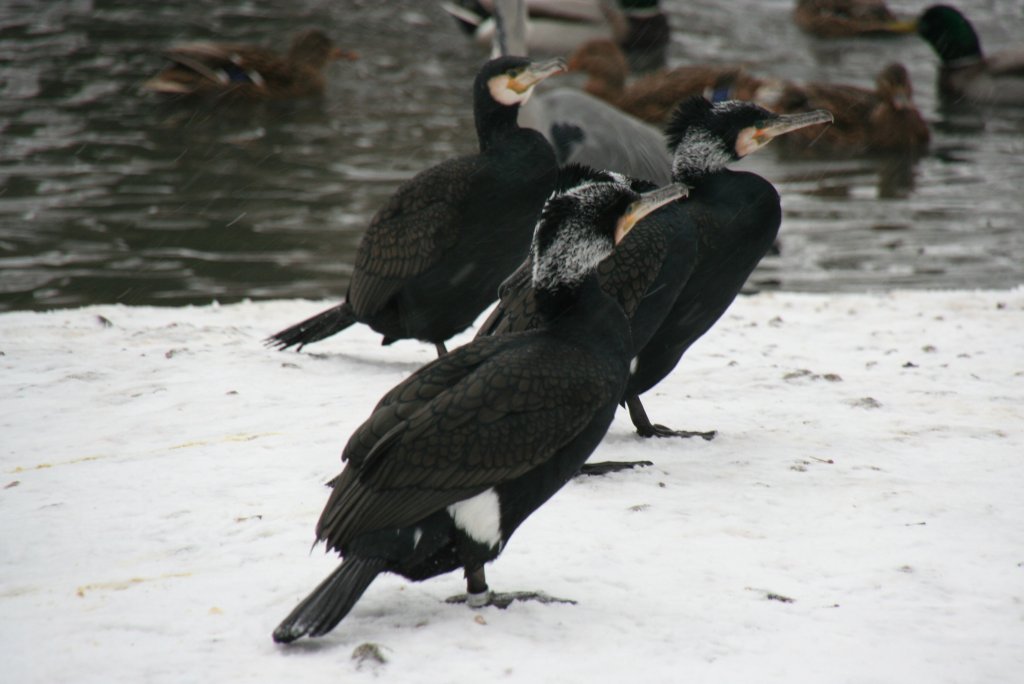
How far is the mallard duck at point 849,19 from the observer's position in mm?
16859

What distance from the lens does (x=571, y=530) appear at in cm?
391

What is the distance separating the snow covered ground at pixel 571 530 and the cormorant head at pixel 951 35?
30.2ft

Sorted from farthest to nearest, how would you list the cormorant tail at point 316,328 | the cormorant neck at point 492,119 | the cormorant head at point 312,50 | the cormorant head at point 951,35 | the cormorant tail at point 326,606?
the cormorant head at point 951,35, the cormorant head at point 312,50, the cormorant tail at point 316,328, the cormorant neck at point 492,119, the cormorant tail at point 326,606

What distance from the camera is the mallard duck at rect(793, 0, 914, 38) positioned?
16859 mm

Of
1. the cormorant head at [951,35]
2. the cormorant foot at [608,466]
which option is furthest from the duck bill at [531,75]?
the cormorant head at [951,35]

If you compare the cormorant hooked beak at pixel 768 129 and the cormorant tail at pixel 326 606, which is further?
the cormorant hooked beak at pixel 768 129

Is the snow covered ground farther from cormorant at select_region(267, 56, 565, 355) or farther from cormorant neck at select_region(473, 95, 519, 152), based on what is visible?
cormorant neck at select_region(473, 95, 519, 152)

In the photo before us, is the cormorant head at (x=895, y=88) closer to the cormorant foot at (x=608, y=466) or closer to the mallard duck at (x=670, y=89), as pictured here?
the mallard duck at (x=670, y=89)

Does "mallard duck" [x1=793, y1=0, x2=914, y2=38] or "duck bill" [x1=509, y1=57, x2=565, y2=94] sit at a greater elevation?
"duck bill" [x1=509, y1=57, x2=565, y2=94]

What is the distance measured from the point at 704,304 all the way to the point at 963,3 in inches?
621

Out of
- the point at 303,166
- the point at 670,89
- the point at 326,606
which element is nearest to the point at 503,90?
the point at 326,606

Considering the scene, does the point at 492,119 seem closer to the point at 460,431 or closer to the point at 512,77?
the point at 512,77

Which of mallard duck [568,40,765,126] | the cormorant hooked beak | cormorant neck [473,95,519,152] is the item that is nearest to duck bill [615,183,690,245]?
the cormorant hooked beak

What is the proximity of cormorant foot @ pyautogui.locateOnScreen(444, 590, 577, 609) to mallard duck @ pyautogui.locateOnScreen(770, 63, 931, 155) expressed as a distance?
9497mm
